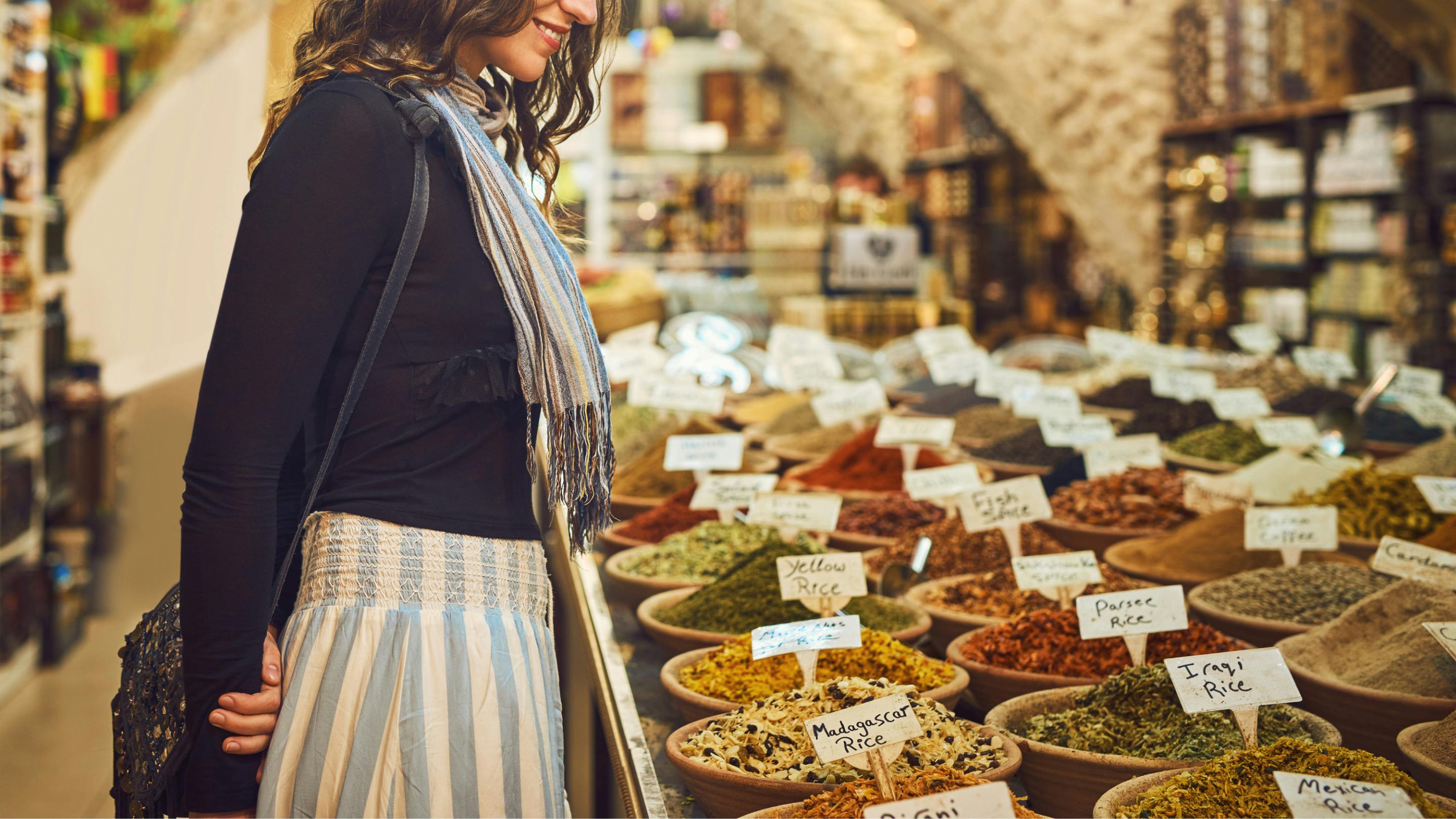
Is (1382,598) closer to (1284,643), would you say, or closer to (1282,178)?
(1284,643)

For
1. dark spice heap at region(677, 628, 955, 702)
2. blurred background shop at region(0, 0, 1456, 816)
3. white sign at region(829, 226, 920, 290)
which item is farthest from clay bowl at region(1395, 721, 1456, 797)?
white sign at region(829, 226, 920, 290)

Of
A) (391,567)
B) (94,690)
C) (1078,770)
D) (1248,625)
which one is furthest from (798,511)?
(94,690)

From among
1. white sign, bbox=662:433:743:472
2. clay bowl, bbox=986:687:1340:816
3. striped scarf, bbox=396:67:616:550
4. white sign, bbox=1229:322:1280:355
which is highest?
striped scarf, bbox=396:67:616:550

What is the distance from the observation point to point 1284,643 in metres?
1.62

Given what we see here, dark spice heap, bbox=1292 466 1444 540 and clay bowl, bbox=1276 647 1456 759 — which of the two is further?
dark spice heap, bbox=1292 466 1444 540

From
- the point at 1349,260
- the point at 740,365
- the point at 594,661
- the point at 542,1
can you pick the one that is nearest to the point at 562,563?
the point at 594,661

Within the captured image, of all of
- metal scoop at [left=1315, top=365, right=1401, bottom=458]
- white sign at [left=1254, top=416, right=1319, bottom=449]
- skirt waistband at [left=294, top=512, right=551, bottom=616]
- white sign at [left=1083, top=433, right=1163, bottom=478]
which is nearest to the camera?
skirt waistband at [left=294, top=512, right=551, bottom=616]

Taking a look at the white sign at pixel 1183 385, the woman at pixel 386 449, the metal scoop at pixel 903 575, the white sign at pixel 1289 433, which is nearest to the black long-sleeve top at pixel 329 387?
the woman at pixel 386 449

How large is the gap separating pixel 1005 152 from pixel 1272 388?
20.6ft

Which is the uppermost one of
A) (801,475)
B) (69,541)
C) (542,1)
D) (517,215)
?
(542,1)

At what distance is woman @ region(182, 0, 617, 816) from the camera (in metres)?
0.96

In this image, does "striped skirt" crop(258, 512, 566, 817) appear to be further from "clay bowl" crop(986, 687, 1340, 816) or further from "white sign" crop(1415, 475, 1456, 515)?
"white sign" crop(1415, 475, 1456, 515)

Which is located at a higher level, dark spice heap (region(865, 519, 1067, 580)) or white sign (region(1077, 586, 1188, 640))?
white sign (region(1077, 586, 1188, 640))

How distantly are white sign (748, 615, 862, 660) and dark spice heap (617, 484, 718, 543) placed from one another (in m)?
0.87
